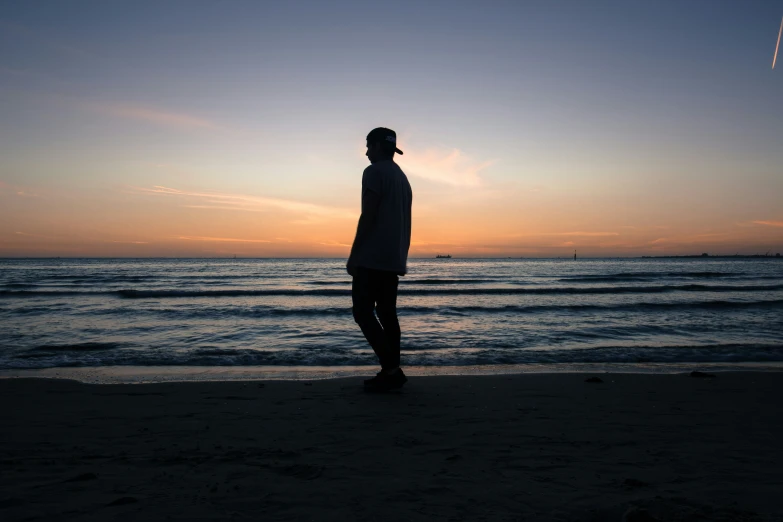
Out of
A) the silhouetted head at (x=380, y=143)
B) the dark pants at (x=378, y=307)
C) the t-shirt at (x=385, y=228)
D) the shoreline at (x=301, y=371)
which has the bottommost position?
the shoreline at (x=301, y=371)

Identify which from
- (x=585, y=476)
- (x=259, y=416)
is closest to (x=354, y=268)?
(x=259, y=416)

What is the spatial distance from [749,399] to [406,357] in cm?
379

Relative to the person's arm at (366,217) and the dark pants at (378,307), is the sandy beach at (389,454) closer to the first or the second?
the dark pants at (378,307)

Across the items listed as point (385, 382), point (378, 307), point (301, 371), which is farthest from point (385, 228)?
point (301, 371)

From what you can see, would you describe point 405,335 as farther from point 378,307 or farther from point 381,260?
point 381,260

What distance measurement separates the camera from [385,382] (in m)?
4.07

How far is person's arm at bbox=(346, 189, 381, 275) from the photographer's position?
3996 millimetres

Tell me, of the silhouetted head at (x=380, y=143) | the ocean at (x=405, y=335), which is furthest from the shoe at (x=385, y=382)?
the silhouetted head at (x=380, y=143)

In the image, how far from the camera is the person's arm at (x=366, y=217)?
3996mm

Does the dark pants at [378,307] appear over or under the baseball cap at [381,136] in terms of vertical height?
under

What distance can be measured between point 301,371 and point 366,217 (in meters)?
2.41

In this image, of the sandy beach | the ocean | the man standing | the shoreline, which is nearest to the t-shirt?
the man standing

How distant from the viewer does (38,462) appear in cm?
239

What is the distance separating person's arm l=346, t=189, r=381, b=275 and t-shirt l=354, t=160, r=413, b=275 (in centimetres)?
2
